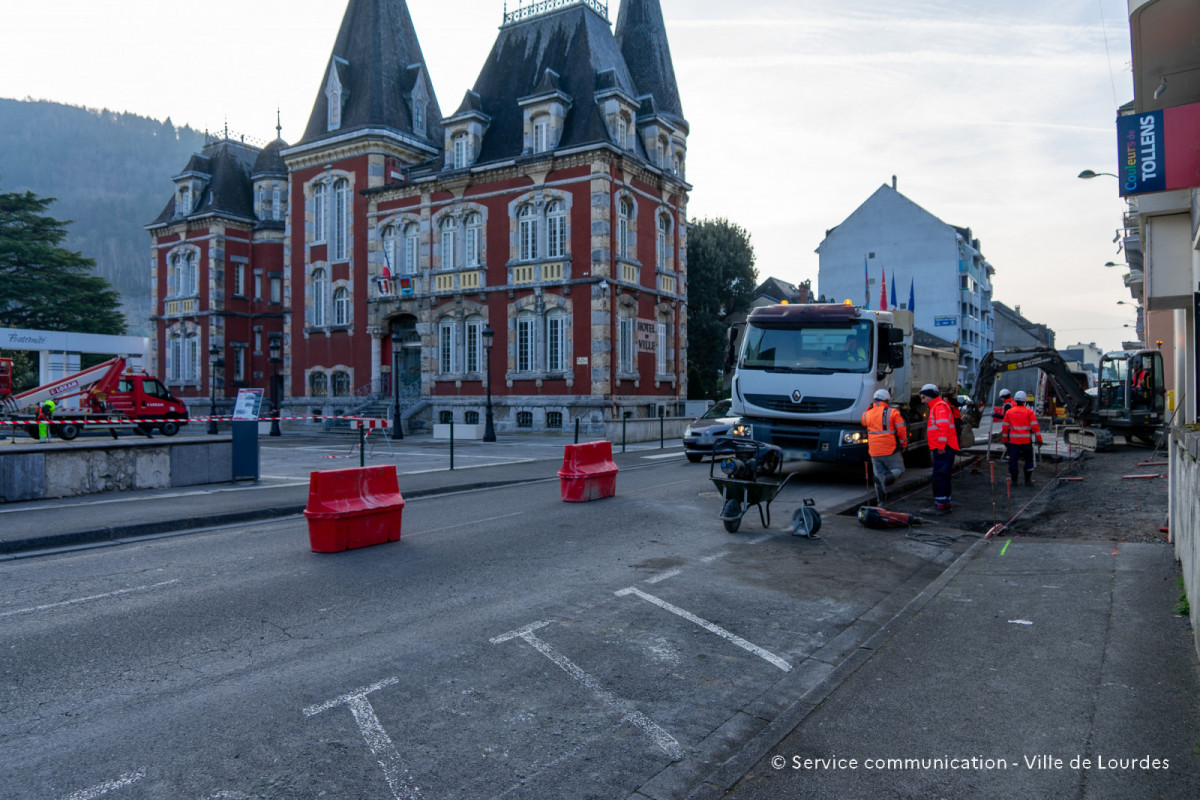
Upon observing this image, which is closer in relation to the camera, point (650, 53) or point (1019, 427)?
point (1019, 427)

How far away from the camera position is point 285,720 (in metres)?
4.11

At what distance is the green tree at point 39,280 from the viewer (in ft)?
168

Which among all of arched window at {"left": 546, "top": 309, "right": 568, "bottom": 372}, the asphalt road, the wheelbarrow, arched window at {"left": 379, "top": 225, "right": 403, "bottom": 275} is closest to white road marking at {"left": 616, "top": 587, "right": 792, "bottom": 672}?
the asphalt road

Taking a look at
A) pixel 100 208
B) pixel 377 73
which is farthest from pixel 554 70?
pixel 100 208

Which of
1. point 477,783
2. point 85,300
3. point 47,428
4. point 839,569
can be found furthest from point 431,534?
point 85,300

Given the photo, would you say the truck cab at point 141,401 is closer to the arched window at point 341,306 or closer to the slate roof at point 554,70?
the arched window at point 341,306

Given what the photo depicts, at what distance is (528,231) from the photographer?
3416 centimetres

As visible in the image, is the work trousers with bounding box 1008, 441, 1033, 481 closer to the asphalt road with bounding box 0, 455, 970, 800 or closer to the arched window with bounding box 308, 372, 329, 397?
the asphalt road with bounding box 0, 455, 970, 800

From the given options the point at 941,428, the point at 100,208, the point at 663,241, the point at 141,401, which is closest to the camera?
the point at 941,428

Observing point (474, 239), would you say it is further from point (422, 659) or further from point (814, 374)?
point (422, 659)

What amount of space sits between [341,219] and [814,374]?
32.0 meters

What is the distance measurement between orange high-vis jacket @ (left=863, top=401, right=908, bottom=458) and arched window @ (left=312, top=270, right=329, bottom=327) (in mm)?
34624

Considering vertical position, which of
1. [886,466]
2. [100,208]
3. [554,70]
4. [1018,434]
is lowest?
[886,466]

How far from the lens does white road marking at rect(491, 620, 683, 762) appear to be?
155 inches
